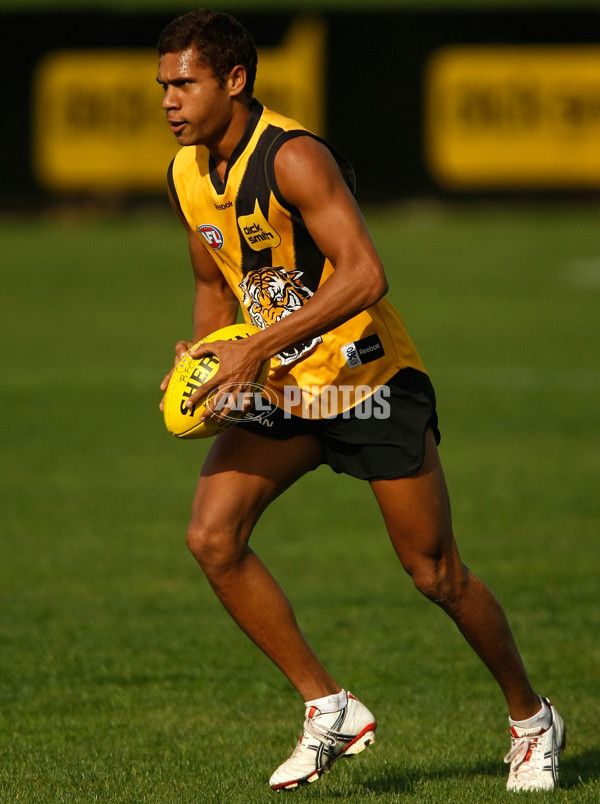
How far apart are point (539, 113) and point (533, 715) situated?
22473mm

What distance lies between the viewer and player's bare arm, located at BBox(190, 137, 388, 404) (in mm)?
4211

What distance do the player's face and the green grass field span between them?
7.33ft

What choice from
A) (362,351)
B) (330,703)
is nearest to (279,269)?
(362,351)

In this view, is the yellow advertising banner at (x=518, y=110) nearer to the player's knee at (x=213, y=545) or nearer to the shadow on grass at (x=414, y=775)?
the shadow on grass at (x=414, y=775)

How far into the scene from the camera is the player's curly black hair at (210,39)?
4344 mm

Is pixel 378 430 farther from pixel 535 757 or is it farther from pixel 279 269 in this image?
pixel 535 757

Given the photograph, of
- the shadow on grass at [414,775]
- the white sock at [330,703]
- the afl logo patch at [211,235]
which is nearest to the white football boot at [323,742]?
the white sock at [330,703]

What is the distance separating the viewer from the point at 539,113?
25797 mm

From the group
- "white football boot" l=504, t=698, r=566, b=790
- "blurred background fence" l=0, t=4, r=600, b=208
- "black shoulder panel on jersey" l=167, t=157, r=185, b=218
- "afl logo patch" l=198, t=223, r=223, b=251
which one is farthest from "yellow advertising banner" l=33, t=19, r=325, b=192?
"white football boot" l=504, t=698, r=566, b=790

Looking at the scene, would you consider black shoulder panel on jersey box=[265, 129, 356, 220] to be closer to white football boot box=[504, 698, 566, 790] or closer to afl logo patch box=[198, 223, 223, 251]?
afl logo patch box=[198, 223, 223, 251]

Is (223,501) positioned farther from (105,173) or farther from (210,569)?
(105,173)

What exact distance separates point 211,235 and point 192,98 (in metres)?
0.48

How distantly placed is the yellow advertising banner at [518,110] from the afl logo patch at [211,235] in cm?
2211

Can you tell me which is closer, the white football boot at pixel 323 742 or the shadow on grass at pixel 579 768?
the white football boot at pixel 323 742
